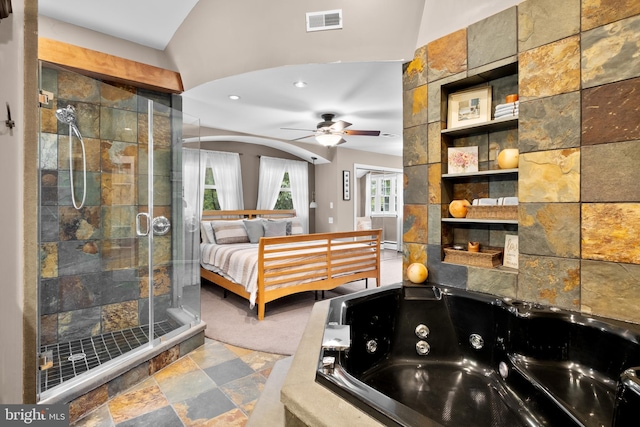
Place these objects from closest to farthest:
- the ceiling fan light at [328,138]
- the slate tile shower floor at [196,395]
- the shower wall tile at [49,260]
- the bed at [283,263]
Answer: the slate tile shower floor at [196,395]
the shower wall tile at [49,260]
the bed at [283,263]
the ceiling fan light at [328,138]

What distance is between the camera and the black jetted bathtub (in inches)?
45.6

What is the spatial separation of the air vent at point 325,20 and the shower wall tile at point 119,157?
1766 mm

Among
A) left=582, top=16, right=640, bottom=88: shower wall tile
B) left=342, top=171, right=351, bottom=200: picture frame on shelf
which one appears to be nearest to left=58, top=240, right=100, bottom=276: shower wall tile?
left=582, top=16, right=640, bottom=88: shower wall tile

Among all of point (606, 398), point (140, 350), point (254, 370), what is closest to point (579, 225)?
point (606, 398)

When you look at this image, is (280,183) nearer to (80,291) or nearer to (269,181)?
(269,181)

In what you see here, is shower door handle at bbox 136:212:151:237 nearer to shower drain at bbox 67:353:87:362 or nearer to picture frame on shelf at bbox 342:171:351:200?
shower drain at bbox 67:353:87:362

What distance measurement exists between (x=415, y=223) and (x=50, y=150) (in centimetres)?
269

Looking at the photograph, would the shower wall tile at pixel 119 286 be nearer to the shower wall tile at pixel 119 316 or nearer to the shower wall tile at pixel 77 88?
the shower wall tile at pixel 119 316

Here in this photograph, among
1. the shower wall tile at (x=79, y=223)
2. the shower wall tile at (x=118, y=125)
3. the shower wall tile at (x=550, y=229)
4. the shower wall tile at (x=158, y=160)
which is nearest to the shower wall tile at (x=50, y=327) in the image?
the shower wall tile at (x=79, y=223)

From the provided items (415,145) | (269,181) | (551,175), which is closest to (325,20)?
(415,145)

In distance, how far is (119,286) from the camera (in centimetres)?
267

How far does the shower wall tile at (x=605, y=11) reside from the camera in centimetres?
137

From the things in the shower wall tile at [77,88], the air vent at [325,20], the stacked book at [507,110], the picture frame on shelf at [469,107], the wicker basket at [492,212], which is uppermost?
the air vent at [325,20]

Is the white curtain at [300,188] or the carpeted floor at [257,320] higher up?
the white curtain at [300,188]
